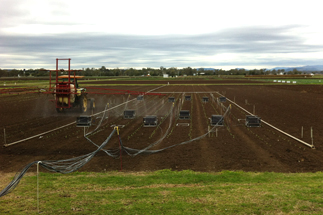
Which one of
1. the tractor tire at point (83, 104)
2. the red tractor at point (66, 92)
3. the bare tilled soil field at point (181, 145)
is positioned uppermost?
the red tractor at point (66, 92)

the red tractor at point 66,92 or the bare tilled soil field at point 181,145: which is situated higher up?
the red tractor at point 66,92

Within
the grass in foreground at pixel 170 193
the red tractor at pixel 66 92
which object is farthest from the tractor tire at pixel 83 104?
the grass in foreground at pixel 170 193

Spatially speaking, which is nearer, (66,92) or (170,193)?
(170,193)

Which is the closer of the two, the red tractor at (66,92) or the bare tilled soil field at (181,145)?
the bare tilled soil field at (181,145)

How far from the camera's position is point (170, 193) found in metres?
11.0

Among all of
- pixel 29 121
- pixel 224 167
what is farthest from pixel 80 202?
pixel 29 121

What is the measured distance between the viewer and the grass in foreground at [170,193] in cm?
950

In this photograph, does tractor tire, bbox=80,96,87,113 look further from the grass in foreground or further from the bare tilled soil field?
the grass in foreground

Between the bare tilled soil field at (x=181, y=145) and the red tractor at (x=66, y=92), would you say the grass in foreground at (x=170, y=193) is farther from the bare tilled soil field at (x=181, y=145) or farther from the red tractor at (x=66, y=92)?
the red tractor at (x=66, y=92)

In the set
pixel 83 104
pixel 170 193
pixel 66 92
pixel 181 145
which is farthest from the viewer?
pixel 83 104

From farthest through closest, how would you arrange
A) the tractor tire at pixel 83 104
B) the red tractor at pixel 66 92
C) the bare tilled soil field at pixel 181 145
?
the tractor tire at pixel 83 104
the red tractor at pixel 66 92
the bare tilled soil field at pixel 181 145

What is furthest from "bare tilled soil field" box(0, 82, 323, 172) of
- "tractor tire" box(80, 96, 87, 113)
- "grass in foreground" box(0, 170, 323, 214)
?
"tractor tire" box(80, 96, 87, 113)

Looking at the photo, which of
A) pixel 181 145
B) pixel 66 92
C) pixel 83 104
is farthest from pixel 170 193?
pixel 83 104

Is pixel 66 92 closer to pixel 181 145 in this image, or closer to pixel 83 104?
pixel 83 104
